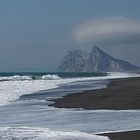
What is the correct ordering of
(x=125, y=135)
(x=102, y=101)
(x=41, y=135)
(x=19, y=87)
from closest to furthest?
(x=125, y=135) < (x=41, y=135) < (x=102, y=101) < (x=19, y=87)

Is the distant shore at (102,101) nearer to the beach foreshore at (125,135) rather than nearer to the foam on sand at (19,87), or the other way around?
the foam on sand at (19,87)

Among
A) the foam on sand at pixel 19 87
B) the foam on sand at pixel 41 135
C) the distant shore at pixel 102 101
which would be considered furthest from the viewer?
the foam on sand at pixel 19 87

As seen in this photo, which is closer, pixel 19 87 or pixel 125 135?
pixel 125 135

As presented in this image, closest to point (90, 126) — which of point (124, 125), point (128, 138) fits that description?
point (124, 125)

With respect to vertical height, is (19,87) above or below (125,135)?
below

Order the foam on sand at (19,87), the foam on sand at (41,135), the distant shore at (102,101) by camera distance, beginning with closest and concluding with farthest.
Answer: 1. the foam on sand at (41,135)
2. the distant shore at (102,101)
3. the foam on sand at (19,87)

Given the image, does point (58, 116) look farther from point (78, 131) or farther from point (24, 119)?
point (78, 131)

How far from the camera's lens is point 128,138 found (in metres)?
15.6

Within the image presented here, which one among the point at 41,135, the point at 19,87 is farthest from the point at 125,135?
the point at 19,87

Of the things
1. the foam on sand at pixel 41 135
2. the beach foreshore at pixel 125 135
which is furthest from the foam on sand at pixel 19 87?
the beach foreshore at pixel 125 135

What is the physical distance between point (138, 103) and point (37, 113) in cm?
671

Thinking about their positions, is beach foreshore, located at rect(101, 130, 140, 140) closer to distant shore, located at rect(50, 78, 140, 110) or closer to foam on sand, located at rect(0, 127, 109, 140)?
foam on sand, located at rect(0, 127, 109, 140)

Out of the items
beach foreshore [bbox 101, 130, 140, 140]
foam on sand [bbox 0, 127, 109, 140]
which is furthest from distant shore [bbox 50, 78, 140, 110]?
beach foreshore [bbox 101, 130, 140, 140]

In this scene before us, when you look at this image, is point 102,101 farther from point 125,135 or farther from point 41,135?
point 125,135
